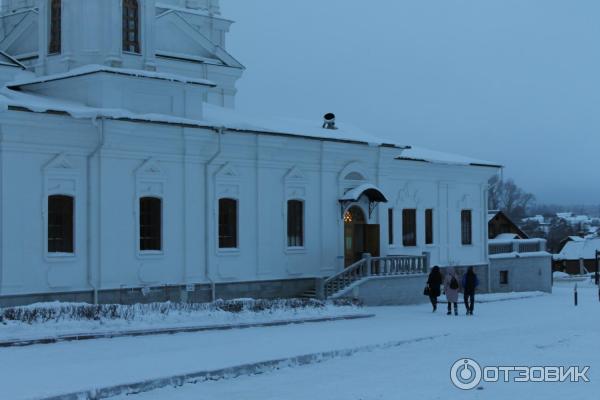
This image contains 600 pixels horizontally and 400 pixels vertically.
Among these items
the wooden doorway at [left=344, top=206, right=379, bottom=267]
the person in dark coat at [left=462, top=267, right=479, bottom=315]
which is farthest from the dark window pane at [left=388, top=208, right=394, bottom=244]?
the person in dark coat at [left=462, top=267, right=479, bottom=315]

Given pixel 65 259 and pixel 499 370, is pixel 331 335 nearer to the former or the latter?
pixel 499 370

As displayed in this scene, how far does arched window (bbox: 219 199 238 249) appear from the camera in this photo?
28750 millimetres

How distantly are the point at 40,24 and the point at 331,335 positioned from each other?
14.1 m

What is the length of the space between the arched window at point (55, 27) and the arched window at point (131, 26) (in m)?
1.93

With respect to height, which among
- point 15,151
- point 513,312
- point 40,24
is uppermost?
point 40,24

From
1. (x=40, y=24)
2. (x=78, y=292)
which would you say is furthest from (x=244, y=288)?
(x=40, y=24)

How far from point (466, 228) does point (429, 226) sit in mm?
2956

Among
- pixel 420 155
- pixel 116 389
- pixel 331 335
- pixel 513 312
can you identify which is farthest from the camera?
pixel 420 155

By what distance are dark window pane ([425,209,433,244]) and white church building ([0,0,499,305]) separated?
9.42ft

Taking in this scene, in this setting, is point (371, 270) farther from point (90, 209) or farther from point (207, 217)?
point (90, 209)

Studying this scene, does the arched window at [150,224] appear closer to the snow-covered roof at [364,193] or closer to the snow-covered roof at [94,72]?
the snow-covered roof at [94,72]

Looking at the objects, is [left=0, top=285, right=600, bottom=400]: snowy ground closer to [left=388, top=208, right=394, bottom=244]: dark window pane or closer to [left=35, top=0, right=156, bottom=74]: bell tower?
[left=35, top=0, right=156, bottom=74]: bell tower

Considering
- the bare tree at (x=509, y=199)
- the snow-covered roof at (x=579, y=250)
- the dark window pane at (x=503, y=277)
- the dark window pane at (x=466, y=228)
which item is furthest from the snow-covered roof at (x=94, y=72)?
the bare tree at (x=509, y=199)

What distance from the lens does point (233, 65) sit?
42.4 m
